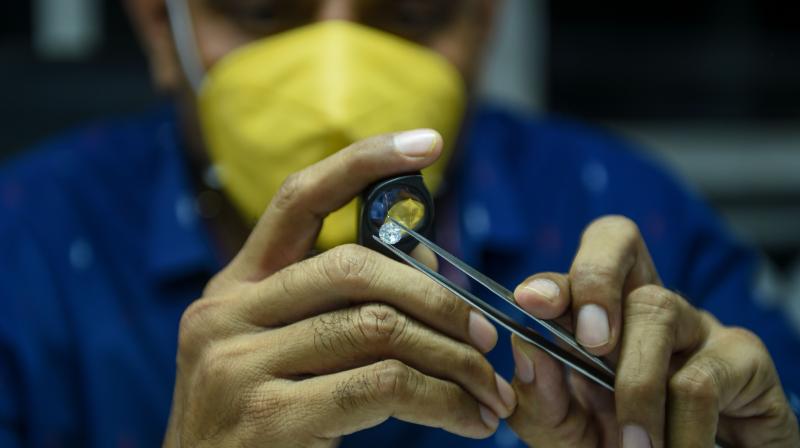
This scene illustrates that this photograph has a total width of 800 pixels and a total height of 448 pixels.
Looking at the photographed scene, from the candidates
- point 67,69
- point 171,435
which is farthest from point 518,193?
point 67,69

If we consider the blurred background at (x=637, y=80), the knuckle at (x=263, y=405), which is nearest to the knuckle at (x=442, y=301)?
the knuckle at (x=263, y=405)

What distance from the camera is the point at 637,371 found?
0.43 m

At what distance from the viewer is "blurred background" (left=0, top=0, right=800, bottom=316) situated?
1158 millimetres

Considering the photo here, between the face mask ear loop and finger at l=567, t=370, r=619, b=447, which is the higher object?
the face mask ear loop

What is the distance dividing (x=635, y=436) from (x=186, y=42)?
1.80ft

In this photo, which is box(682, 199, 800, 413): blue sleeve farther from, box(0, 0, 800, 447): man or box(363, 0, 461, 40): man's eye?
box(363, 0, 461, 40): man's eye

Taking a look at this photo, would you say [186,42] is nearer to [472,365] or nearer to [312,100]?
[312,100]

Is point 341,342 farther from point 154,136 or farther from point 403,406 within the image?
point 154,136

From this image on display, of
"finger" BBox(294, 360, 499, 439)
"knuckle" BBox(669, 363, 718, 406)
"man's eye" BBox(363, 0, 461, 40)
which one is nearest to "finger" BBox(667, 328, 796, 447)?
"knuckle" BBox(669, 363, 718, 406)

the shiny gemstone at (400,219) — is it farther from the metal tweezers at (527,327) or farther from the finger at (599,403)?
the finger at (599,403)

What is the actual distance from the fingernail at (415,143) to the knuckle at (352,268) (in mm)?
57

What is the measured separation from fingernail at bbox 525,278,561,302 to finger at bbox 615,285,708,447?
47 millimetres

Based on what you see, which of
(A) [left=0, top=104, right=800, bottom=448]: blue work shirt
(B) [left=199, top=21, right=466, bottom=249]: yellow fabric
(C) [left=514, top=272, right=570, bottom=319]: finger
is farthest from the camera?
(A) [left=0, top=104, right=800, bottom=448]: blue work shirt

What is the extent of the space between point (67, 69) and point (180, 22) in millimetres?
457
